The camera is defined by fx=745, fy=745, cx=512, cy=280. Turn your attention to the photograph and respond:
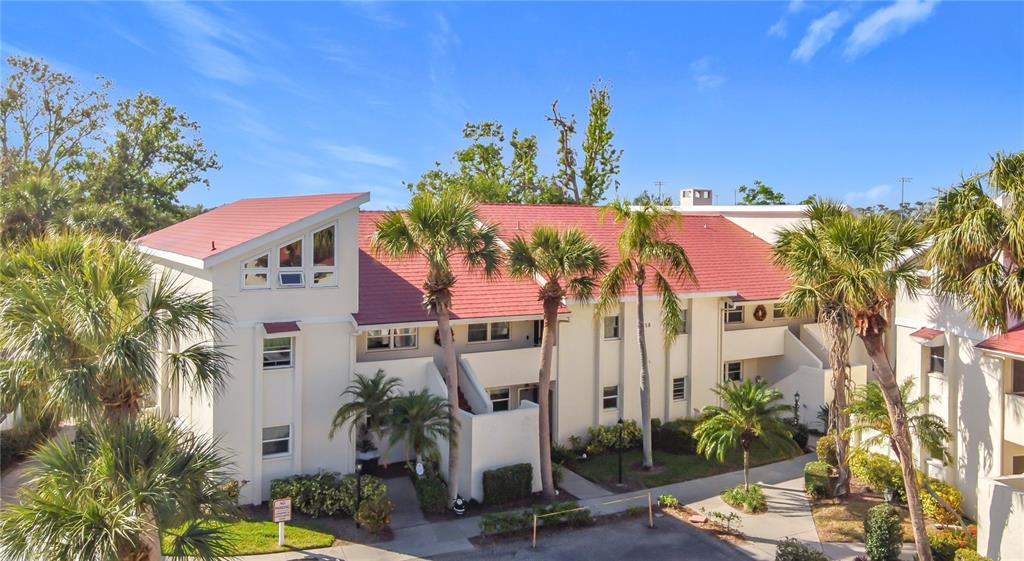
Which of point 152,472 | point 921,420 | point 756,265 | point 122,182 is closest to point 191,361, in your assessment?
point 152,472

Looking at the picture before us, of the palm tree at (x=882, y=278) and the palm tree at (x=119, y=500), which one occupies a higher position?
the palm tree at (x=882, y=278)

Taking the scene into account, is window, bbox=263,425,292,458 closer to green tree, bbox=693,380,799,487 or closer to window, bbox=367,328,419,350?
window, bbox=367,328,419,350

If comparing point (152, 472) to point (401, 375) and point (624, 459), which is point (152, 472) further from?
point (624, 459)

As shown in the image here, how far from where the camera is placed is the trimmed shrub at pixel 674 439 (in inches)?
1073

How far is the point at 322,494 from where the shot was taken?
20.4m

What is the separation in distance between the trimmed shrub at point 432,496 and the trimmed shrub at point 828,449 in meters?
11.6

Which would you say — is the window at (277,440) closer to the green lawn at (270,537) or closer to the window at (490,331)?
the green lawn at (270,537)

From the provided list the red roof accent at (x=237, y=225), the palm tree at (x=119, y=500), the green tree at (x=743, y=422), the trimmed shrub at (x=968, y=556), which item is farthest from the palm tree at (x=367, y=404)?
the trimmed shrub at (x=968, y=556)

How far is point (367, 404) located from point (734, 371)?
56.0 feet

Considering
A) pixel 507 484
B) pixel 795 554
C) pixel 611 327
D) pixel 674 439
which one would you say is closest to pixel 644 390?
pixel 611 327

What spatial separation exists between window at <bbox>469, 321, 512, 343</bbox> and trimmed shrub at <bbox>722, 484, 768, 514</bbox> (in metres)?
8.99

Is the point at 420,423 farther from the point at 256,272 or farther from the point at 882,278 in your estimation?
the point at 882,278

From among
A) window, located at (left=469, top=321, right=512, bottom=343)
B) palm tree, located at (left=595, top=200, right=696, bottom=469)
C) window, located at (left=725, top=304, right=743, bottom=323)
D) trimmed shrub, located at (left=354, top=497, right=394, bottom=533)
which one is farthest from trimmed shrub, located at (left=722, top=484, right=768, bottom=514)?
trimmed shrub, located at (left=354, top=497, right=394, bottom=533)

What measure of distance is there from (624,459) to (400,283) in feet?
32.7
